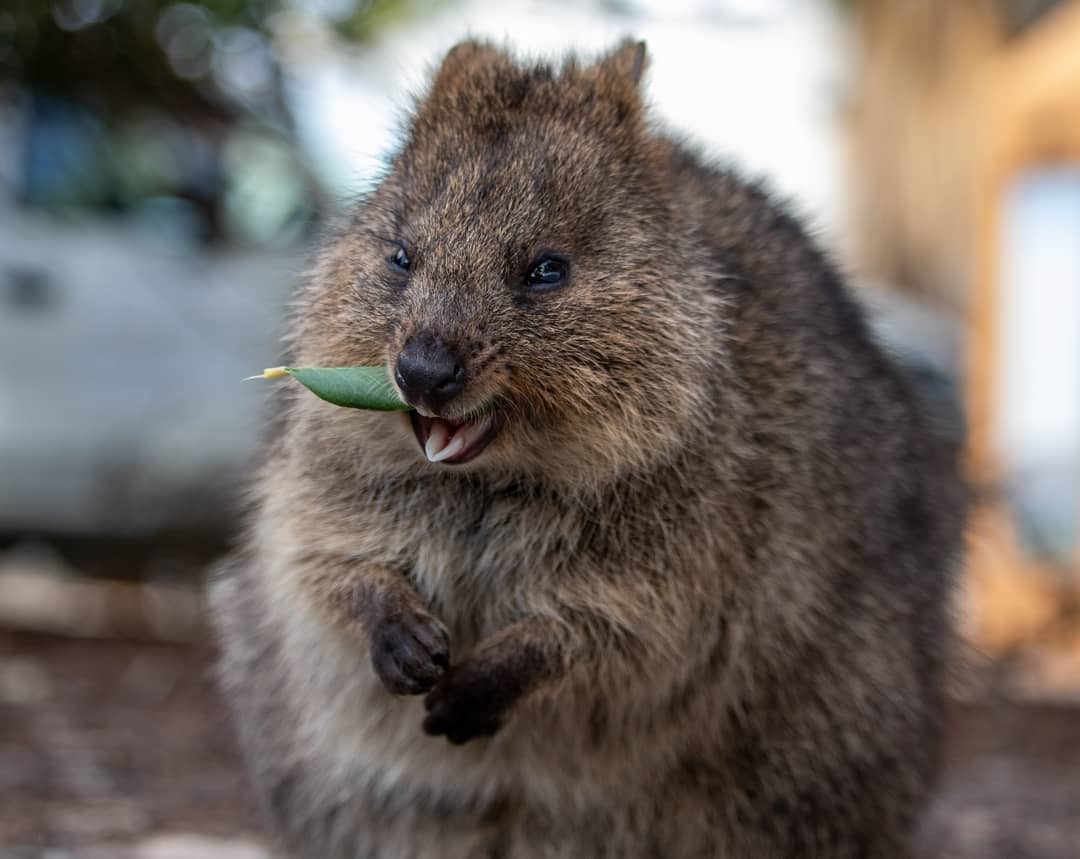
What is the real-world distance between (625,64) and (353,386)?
114 cm

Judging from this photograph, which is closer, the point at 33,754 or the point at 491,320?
the point at 491,320

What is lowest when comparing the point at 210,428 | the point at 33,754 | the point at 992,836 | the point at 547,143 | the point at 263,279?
the point at 33,754

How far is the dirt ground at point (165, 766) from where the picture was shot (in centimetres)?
462

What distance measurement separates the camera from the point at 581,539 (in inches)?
133

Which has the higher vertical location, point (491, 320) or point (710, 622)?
point (491, 320)

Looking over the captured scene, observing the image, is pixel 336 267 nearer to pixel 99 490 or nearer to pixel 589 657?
pixel 589 657

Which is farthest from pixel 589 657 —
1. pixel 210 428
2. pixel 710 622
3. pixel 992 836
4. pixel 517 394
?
pixel 210 428

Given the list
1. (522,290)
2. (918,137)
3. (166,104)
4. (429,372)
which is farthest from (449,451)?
(918,137)

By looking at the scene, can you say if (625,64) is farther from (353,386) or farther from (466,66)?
(353,386)

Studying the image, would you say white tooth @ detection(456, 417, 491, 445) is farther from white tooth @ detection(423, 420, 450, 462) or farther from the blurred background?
the blurred background

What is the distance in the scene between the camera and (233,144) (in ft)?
30.1

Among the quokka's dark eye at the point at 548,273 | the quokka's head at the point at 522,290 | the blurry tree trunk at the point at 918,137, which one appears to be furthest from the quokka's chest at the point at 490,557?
the blurry tree trunk at the point at 918,137

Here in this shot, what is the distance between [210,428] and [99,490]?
0.66 metres

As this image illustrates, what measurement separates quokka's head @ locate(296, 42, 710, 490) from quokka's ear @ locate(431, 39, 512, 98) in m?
0.01
